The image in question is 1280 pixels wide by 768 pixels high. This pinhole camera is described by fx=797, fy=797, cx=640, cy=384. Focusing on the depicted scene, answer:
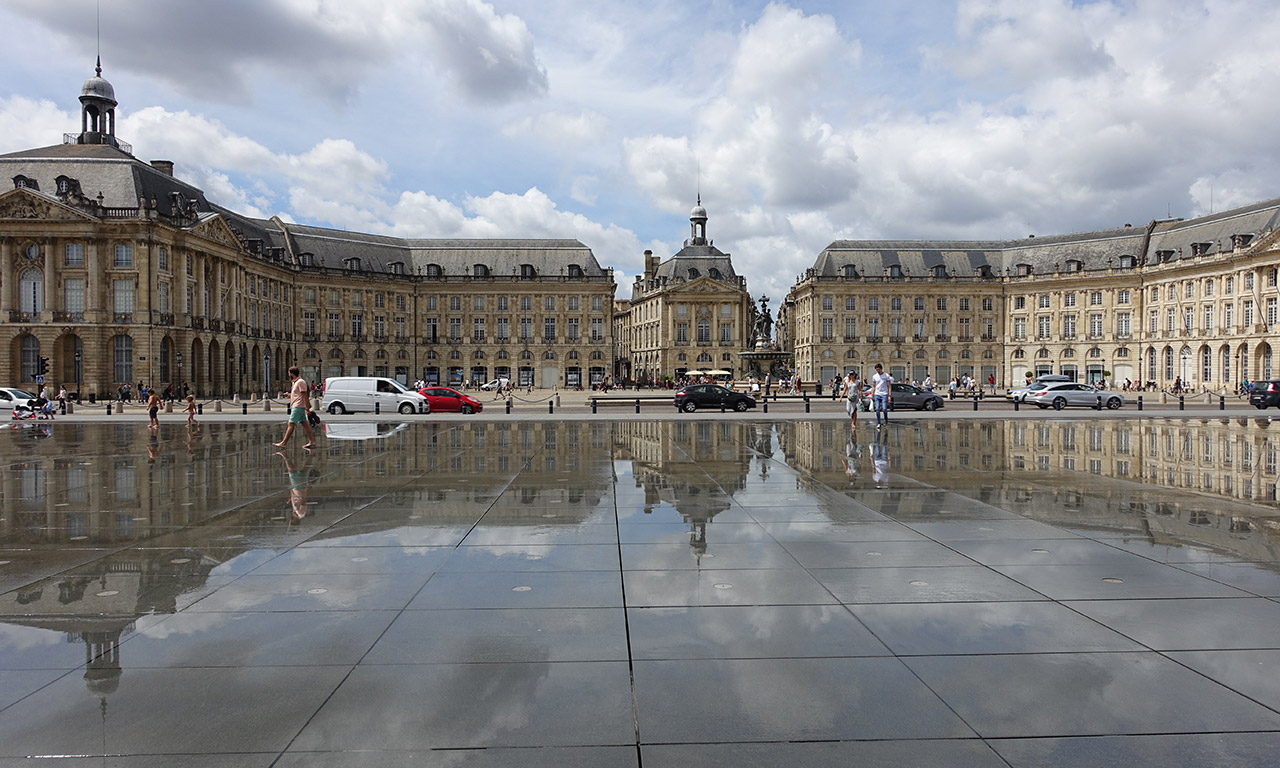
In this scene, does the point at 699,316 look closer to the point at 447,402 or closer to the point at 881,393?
the point at 447,402

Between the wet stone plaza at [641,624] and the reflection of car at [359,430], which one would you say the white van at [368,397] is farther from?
the wet stone plaza at [641,624]

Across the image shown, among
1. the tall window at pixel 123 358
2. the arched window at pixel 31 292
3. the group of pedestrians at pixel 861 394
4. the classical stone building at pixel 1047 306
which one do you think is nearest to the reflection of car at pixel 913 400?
the group of pedestrians at pixel 861 394

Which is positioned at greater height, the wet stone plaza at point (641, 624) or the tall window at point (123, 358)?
the tall window at point (123, 358)

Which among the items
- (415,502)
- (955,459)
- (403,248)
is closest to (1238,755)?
(415,502)

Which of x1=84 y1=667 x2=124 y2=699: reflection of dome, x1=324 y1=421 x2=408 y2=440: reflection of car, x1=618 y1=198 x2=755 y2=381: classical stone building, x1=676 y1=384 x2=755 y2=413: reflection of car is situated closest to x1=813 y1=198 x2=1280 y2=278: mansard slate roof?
x1=618 y1=198 x2=755 y2=381: classical stone building

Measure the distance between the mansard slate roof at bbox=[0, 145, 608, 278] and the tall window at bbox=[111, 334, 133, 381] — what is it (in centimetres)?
967

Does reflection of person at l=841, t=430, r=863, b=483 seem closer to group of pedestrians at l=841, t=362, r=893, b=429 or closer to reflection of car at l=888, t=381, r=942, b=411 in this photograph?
group of pedestrians at l=841, t=362, r=893, b=429

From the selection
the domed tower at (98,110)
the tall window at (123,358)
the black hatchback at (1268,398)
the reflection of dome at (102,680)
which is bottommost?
the reflection of dome at (102,680)

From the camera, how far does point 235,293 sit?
65938 millimetres

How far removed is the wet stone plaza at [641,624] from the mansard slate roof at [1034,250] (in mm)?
79051

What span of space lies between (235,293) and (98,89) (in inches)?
732


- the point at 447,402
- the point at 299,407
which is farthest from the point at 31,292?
the point at 299,407

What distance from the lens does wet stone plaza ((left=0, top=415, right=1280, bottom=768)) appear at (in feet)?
13.2

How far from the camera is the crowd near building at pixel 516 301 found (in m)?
55.4
